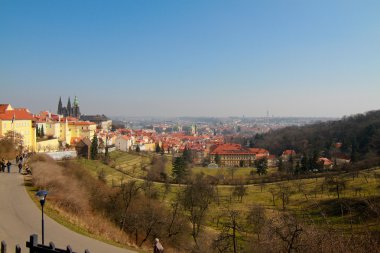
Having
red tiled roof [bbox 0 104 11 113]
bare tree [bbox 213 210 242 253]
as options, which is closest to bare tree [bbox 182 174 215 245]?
bare tree [bbox 213 210 242 253]

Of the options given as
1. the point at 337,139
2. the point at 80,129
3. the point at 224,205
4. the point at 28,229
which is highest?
the point at 80,129

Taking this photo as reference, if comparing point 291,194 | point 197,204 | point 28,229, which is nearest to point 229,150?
point 291,194

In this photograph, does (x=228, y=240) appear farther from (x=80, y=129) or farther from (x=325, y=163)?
(x=325, y=163)

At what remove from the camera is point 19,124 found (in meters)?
43.0

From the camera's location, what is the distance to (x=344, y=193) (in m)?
43.3

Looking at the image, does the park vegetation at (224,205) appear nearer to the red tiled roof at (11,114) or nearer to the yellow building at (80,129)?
the yellow building at (80,129)

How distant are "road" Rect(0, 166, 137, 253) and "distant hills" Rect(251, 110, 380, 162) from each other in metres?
71.6

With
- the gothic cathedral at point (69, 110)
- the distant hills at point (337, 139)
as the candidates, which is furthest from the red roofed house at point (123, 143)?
the distant hills at point (337, 139)

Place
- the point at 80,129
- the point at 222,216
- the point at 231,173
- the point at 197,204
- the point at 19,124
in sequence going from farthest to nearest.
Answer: the point at 80,129, the point at 231,173, the point at 19,124, the point at 222,216, the point at 197,204

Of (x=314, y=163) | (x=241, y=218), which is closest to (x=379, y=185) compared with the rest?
(x=241, y=218)

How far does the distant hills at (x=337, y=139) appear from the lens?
86619mm

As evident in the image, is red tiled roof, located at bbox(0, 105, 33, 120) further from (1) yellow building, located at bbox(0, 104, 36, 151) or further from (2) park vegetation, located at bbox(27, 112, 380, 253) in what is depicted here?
(2) park vegetation, located at bbox(27, 112, 380, 253)

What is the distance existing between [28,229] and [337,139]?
106124 millimetres

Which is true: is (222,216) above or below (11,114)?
below
